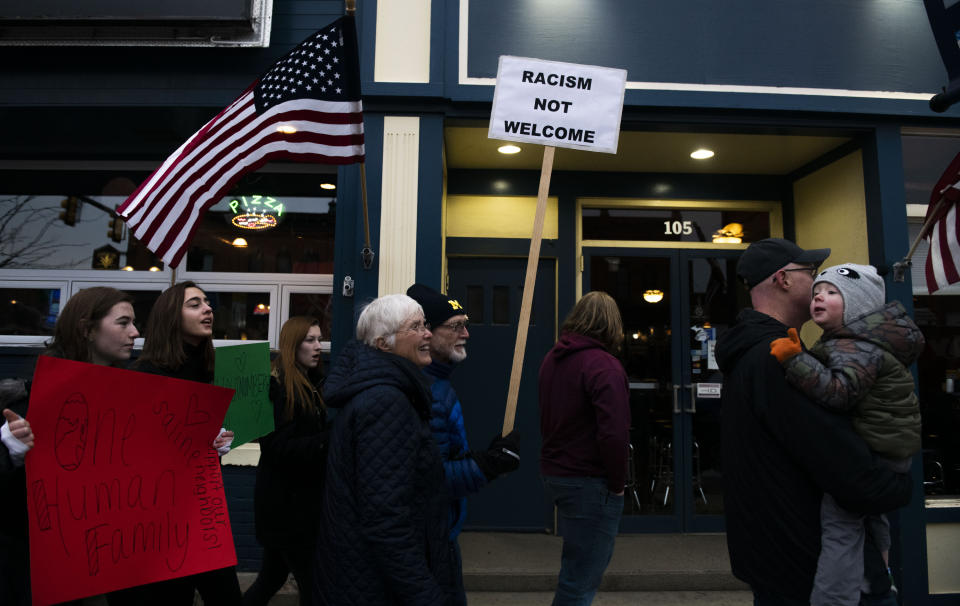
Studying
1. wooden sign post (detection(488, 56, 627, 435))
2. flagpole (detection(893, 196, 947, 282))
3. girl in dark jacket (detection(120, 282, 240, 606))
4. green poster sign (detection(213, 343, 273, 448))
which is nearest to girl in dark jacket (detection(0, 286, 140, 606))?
girl in dark jacket (detection(120, 282, 240, 606))

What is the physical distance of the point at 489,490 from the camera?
534cm

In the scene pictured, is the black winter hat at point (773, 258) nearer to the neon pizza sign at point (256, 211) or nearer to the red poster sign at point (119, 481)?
the red poster sign at point (119, 481)

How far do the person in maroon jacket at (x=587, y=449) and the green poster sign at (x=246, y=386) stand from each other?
146 centimetres

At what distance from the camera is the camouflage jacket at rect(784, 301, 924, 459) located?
1754 millimetres

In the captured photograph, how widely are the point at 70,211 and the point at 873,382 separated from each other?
6.22 meters

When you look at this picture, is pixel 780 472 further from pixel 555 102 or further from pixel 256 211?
pixel 256 211

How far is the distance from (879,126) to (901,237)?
2.97ft

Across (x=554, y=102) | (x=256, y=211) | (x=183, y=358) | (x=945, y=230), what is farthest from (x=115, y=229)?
(x=945, y=230)

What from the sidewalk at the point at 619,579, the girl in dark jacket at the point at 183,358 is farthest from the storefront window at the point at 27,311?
the girl in dark jacket at the point at 183,358

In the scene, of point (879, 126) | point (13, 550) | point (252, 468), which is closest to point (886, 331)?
point (13, 550)

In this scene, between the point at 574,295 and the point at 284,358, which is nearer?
the point at 284,358

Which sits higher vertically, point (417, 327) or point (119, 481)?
point (417, 327)

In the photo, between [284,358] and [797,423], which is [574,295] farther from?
[797,423]

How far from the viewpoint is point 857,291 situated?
194 centimetres
